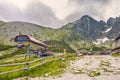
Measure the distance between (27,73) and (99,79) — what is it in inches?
395

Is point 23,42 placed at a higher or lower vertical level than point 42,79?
higher

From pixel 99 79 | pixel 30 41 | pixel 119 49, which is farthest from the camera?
pixel 119 49

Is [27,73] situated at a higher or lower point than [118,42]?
lower

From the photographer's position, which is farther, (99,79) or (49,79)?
(49,79)

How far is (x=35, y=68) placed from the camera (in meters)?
31.4

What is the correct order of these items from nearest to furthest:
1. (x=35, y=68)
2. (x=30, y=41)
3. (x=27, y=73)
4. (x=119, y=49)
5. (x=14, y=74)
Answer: (x=14, y=74), (x=27, y=73), (x=35, y=68), (x=30, y=41), (x=119, y=49)

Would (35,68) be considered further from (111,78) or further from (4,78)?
(111,78)

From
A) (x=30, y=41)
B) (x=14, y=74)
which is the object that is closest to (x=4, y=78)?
(x=14, y=74)

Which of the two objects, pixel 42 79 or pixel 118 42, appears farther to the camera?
pixel 118 42

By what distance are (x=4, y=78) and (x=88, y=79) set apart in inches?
310

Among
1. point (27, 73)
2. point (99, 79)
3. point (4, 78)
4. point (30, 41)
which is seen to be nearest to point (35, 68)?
point (27, 73)

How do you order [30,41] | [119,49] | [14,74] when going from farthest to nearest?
[119,49] < [30,41] < [14,74]

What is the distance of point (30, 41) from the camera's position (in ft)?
167

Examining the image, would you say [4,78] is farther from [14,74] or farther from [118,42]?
[118,42]
